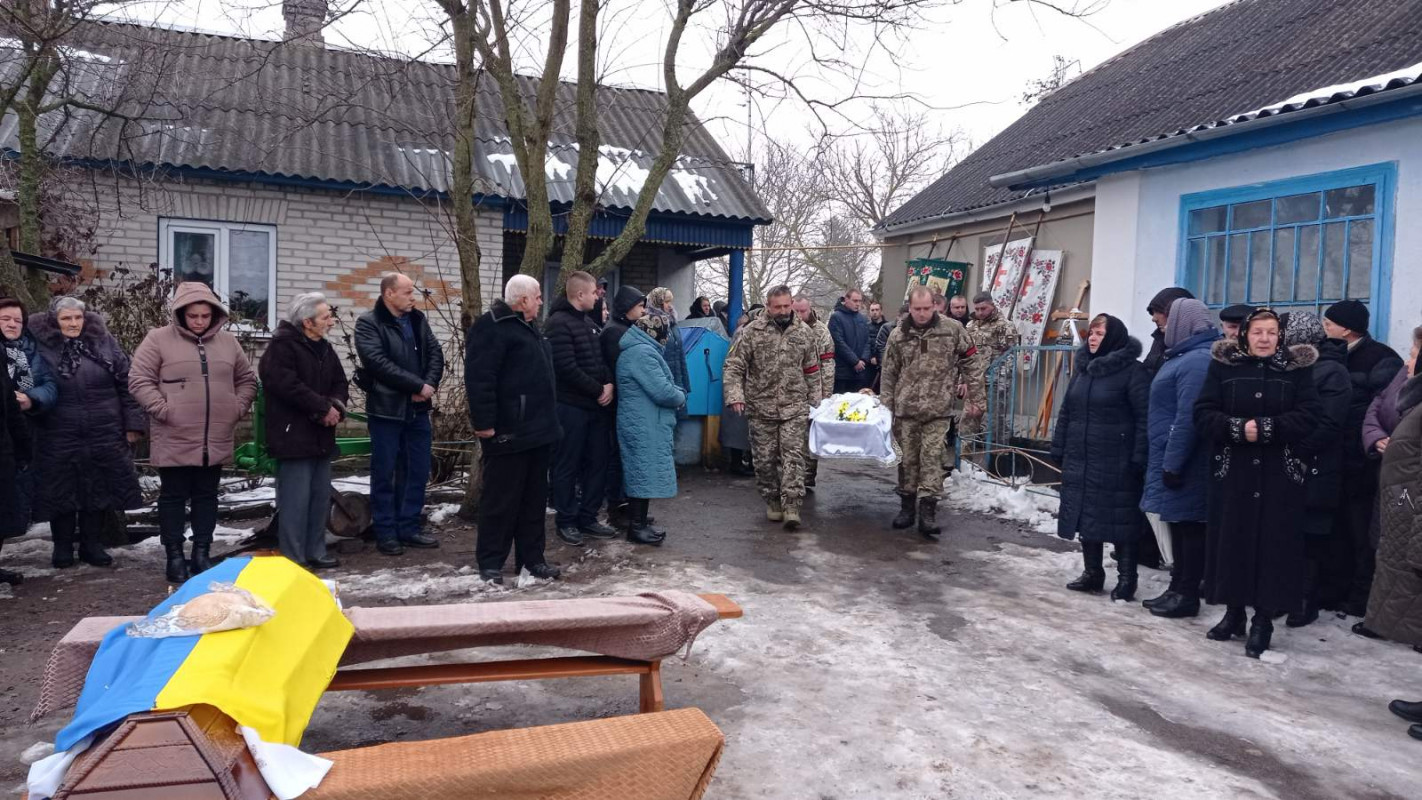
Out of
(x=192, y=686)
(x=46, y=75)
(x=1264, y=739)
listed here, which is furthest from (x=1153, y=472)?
(x=46, y=75)

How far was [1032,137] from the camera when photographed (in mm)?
14164

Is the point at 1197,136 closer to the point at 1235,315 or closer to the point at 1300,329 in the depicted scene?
the point at 1235,315

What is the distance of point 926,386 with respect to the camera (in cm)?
752

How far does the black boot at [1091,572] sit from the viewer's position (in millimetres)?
6148

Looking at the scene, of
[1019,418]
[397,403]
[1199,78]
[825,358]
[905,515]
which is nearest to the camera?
[397,403]

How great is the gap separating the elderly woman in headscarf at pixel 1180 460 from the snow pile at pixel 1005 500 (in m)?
2.20

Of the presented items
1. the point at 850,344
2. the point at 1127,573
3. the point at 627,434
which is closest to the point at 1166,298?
the point at 1127,573

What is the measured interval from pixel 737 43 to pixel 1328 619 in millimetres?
5374

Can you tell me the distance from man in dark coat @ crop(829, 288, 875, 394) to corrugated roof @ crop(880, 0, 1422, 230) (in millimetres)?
1856

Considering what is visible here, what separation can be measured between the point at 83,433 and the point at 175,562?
994 mm

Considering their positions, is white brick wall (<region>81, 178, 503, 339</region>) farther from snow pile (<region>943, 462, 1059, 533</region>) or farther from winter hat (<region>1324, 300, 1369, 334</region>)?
winter hat (<region>1324, 300, 1369, 334</region>)

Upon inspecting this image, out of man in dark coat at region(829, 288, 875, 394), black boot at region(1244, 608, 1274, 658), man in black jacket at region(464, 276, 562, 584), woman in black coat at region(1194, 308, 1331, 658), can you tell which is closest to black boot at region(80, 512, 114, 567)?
man in black jacket at region(464, 276, 562, 584)

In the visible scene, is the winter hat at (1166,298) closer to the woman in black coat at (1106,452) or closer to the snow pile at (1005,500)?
the woman in black coat at (1106,452)

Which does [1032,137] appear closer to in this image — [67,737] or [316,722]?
[316,722]
